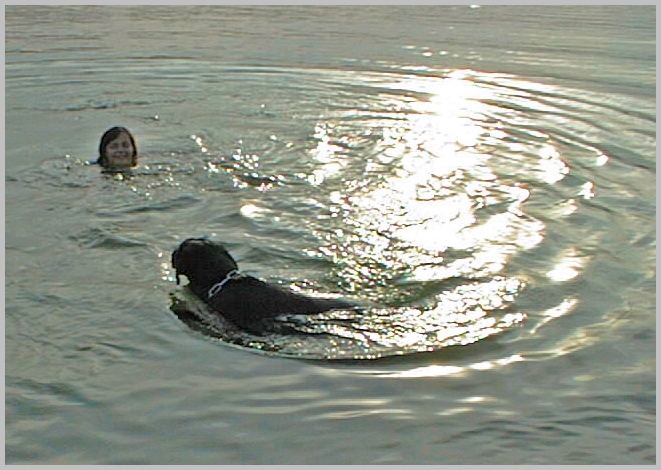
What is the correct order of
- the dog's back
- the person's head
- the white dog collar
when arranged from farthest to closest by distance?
1. the person's head
2. the white dog collar
3. the dog's back

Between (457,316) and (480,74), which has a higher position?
(480,74)

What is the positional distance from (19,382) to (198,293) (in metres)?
1.78

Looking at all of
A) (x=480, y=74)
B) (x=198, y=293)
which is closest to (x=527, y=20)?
(x=480, y=74)

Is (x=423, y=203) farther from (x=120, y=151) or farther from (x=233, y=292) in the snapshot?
(x=120, y=151)

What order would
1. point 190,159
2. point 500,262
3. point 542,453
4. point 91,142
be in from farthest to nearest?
point 91,142, point 190,159, point 500,262, point 542,453

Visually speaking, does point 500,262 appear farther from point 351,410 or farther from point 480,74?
point 480,74

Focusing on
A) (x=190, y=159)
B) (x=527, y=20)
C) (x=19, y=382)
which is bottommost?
(x=19, y=382)

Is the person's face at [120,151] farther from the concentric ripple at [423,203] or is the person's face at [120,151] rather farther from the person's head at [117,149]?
the concentric ripple at [423,203]

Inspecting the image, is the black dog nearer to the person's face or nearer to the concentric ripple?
the concentric ripple

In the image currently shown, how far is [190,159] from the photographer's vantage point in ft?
43.4

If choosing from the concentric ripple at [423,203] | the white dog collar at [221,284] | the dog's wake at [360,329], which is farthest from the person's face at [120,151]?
the white dog collar at [221,284]

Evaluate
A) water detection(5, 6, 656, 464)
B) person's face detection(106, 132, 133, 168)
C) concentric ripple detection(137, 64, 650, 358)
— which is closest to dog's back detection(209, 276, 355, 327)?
concentric ripple detection(137, 64, 650, 358)

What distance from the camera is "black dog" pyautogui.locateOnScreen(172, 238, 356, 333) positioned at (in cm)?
784

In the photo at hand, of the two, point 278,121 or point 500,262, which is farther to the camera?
point 278,121
